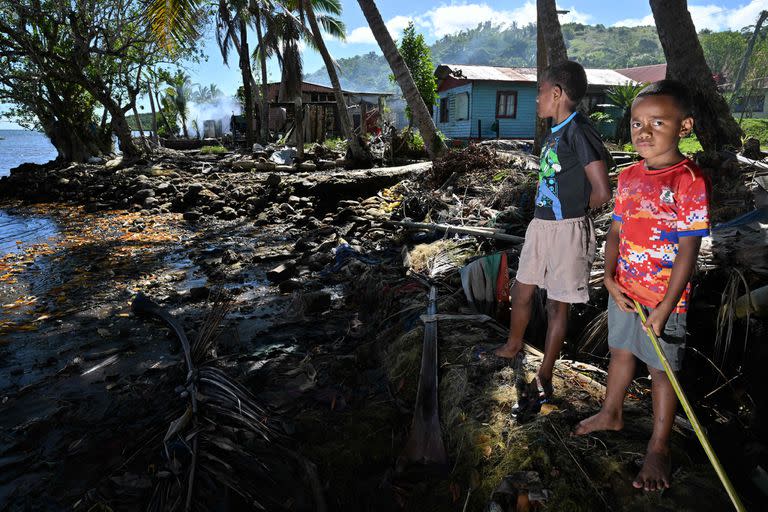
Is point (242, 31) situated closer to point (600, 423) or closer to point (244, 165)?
point (244, 165)

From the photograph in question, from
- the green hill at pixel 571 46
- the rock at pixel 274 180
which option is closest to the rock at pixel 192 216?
the rock at pixel 274 180

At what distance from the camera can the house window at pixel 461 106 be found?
22.4m

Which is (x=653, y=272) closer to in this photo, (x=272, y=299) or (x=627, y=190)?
(x=627, y=190)

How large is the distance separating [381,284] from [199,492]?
9.69 feet

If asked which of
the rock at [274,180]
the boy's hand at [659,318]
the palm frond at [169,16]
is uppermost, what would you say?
the palm frond at [169,16]

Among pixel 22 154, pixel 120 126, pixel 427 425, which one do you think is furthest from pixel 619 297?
pixel 22 154

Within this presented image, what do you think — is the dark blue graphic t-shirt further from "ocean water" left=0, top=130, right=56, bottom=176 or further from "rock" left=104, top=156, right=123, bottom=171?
"ocean water" left=0, top=130, right=56, bottom=176

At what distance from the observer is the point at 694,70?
588cm

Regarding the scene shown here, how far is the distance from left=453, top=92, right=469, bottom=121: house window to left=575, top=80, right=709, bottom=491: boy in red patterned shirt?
2184 centimetres

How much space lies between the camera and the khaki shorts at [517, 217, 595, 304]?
7.66 feet

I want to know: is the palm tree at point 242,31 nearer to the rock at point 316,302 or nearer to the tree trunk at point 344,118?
the tree trunk at point 344,118

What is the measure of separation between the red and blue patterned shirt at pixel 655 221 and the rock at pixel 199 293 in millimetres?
4616

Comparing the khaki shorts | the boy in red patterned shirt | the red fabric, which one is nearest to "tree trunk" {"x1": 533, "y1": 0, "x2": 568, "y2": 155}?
the red fabric

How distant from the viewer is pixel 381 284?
15.7 ft
